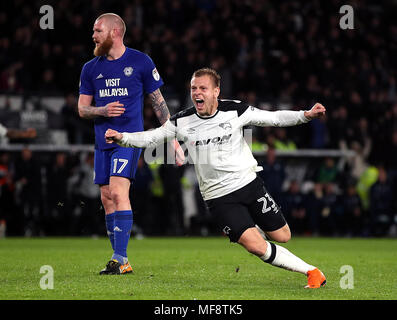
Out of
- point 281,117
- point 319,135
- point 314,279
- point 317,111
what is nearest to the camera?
point 317,111

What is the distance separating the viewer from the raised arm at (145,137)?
7117 millimetres

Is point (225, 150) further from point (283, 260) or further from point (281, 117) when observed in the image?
point (283, 260)

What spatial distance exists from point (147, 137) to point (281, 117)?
1257 mm

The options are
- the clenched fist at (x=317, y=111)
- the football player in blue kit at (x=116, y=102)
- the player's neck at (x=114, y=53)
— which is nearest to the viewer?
the clenched fist at (x=317, y=111)

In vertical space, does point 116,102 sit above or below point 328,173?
above

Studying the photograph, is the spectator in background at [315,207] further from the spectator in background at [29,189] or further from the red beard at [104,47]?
the red beard at [104,47]

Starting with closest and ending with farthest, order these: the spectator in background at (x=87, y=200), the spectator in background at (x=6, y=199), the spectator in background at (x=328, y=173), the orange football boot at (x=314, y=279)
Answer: the orange football boot at (x=314, y=279)
the spectator in background at (x=6, y=199)
the spectator in background at (x=87, y=200)
the spectator in background at (x=328, y=173)

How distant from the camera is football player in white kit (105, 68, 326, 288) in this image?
23.4ft

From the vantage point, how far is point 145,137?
729cm

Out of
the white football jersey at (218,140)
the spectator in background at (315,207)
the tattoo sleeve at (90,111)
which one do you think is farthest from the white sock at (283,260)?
the spectator in background at (315,207)

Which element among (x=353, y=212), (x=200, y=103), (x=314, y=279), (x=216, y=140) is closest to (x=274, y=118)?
(x=216, y=140)

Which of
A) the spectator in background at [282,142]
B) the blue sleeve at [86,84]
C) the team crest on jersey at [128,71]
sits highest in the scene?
the team crest on jersey at [128,71]
